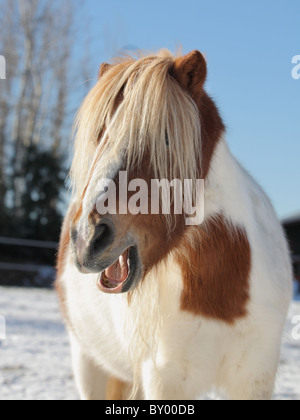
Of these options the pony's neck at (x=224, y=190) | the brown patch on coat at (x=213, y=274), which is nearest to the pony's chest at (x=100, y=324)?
the brown patch on coat at (x=213, y=274)

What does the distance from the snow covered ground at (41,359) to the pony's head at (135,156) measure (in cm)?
132

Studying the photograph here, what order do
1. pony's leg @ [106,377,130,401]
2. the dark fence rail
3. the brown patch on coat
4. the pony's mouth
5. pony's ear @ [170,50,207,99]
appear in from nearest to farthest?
1. the pony's mouth
2. pony's ear @ [170,50,207,99]
3. the brown patch on coat
4. pony's leg @ [106,377,130,401]
5. the dark fence rail

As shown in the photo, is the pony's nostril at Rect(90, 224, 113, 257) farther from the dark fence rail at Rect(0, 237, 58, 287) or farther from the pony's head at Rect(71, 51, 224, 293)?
the dark fence rail at Rect(0, 237, 58, 287)

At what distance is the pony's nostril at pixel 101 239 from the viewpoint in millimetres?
1490

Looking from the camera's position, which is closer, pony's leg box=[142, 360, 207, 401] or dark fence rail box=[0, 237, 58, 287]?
pony's leg box=[142, 360, 207, 401]

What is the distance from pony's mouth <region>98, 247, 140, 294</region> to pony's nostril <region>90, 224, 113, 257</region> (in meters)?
0.14

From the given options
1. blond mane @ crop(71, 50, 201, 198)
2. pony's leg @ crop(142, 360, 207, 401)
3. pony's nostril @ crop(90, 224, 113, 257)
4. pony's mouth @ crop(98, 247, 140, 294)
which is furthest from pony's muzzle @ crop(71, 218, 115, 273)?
pony's leg @ crop(142, 360, 207, 401)

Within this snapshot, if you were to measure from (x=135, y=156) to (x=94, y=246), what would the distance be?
0.35 m

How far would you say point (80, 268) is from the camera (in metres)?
1.54

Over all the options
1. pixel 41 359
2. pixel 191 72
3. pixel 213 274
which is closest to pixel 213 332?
pixel 213 274

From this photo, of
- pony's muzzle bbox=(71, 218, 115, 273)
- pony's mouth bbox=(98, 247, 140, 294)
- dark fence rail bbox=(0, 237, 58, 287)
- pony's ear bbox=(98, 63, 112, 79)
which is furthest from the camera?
dark fence rail bbox=(0, 237, 58, 287)

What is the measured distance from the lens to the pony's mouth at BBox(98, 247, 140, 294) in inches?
64.3

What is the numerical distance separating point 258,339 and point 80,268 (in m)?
0.87

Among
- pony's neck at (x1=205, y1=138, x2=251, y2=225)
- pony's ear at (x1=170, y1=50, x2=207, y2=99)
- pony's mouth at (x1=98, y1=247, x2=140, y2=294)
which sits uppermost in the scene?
pony's ear at (x1=170, y1=50, x2=207, y2=99)
